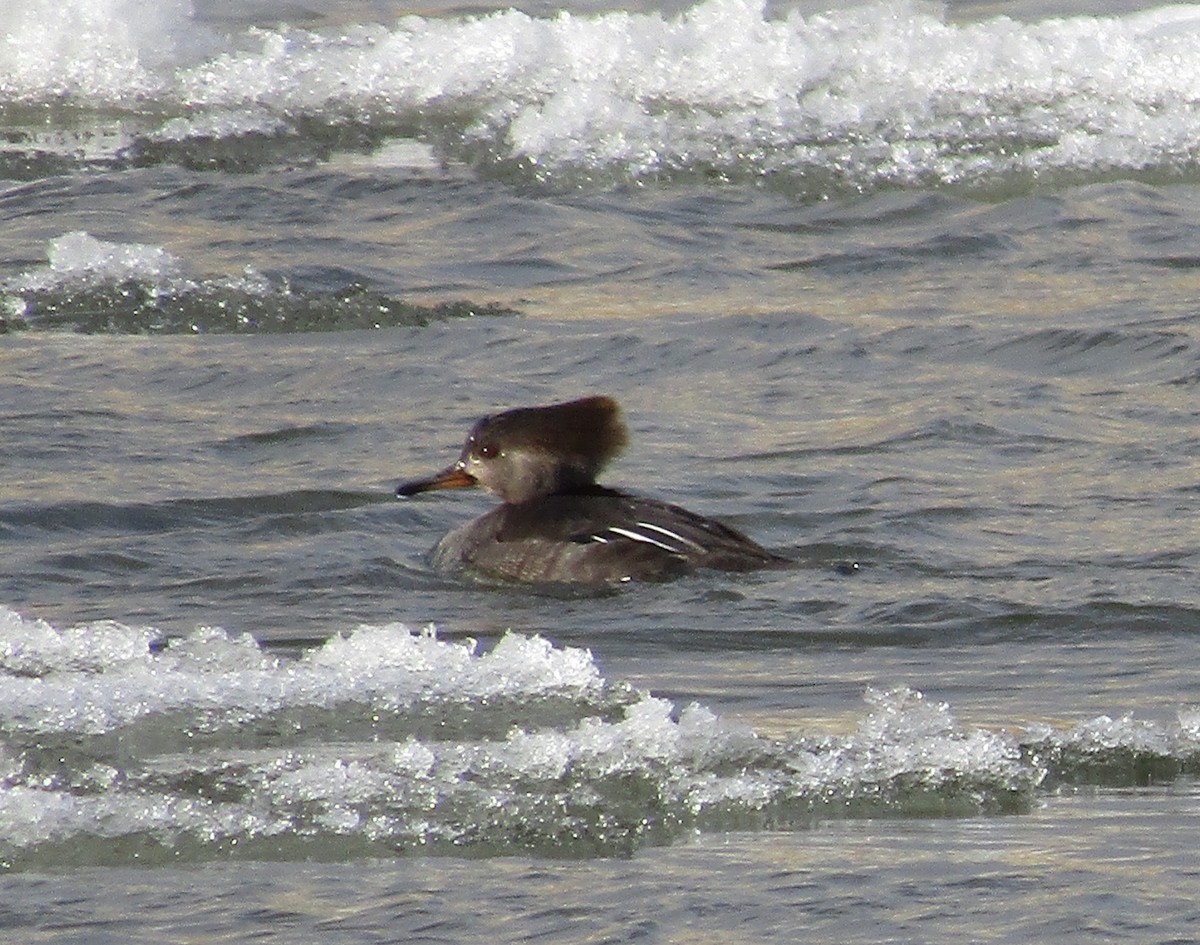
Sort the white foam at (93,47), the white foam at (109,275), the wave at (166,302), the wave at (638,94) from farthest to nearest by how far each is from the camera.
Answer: the white foam at (93,47), the wave at (638,94), the white foam at (109,275), the wave at (166,302)

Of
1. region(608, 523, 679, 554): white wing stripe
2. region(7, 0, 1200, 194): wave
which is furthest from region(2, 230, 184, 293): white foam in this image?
region(608, 523, 679, 554): white wing stripe

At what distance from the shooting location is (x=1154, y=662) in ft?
20.1

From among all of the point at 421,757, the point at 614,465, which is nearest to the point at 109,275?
the point at 614,465

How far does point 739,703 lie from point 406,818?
4.65ft

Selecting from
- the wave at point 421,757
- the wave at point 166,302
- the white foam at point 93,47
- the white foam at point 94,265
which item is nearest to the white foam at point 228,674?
the wave at point 421,757

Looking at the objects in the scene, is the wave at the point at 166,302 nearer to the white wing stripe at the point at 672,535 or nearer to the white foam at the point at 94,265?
the white foam at the point at 94,265

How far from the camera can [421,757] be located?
4.58 metres

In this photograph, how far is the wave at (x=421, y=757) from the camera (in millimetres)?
4289

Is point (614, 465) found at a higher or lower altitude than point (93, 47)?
lower

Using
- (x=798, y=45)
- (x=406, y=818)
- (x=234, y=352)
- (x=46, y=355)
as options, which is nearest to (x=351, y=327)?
(x=234, y=352)

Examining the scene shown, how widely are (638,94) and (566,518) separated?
7.05 m

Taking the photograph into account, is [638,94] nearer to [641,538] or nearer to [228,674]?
[641,538]

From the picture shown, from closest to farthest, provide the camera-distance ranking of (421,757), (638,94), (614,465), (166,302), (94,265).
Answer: (421,757) < (614,465) < (166,302) < (94,265) < (638,94)

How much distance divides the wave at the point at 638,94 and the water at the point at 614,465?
1.3 inches
